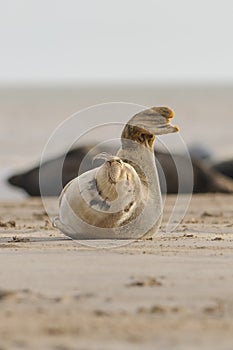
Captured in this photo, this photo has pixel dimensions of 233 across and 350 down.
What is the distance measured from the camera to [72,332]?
5578 mm

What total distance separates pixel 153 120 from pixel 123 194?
80 cm

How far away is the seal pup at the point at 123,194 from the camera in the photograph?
28.9 feet

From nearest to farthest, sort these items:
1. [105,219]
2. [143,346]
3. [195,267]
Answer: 1. [143,346]
2. [195,267]
3. [105,219]

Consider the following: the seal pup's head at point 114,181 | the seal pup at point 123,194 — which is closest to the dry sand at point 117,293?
the seal pup at point 123,194

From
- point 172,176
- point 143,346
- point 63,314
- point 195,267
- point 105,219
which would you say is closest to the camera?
point 143,346

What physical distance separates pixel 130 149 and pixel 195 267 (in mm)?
2074

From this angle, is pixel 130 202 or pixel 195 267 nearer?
pixel 195 267

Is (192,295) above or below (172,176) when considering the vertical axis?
above

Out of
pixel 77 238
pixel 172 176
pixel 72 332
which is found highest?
pixel 72 332

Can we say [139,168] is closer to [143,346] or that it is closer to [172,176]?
[143,346]

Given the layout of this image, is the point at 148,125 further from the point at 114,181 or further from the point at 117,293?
the point at 117,293

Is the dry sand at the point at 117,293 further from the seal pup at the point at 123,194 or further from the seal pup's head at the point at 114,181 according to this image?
the seal pup's head at the point at 114,181

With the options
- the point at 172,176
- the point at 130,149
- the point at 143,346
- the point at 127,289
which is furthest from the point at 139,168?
the point at 172,176

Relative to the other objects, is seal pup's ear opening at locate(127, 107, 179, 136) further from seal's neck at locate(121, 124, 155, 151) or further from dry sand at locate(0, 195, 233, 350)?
dry sand at locate(0, 195, 233, 350)
